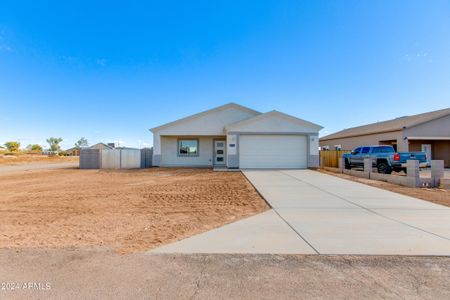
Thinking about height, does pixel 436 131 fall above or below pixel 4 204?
above

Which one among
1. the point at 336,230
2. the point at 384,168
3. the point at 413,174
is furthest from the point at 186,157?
the point at 336,230

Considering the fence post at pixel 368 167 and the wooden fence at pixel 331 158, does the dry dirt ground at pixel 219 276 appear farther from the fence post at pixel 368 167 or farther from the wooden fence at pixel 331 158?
the wooden fence at pixel 331 158

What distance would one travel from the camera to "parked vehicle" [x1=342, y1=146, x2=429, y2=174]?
1304 centimetres

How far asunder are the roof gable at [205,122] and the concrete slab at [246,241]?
15.1m

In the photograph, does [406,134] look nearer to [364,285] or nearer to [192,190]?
[192,190]

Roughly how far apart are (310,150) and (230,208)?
12.6 metres

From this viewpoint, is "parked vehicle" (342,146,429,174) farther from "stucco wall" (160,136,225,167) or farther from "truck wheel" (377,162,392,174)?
"stucco wall" (160,136,225,167)

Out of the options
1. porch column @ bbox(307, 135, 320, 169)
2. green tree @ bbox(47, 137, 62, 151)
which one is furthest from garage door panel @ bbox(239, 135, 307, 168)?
green tree @ bbox(47, 137, 62, 151)

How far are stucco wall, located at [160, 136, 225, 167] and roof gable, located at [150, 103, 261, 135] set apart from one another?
3.86 ft

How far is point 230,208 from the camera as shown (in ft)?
21.6

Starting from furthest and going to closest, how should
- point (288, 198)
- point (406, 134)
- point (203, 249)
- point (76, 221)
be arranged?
point (406, 134)
point (288, 198)
point (76, 221)
point (203, 249)

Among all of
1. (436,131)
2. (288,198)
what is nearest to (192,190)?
(288,198)

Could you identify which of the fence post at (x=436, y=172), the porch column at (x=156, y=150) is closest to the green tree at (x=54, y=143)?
the porch column at (x=156, y=150)

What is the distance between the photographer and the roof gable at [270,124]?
1734 centimetres
